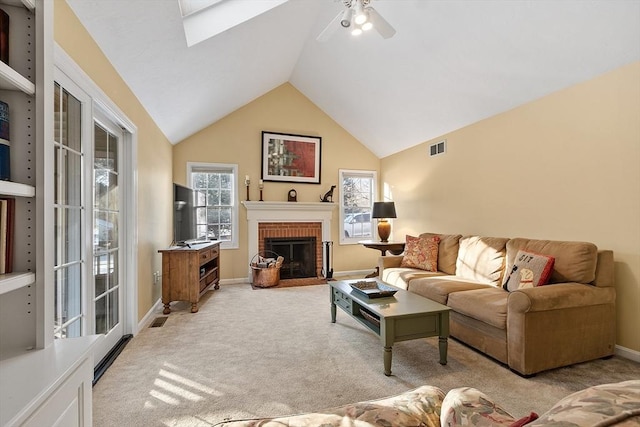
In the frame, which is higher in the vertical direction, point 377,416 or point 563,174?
point 563,174

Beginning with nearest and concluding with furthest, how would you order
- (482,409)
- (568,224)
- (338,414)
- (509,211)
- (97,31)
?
(482,409) < (338,414) < (97,31) < (568,224) < (509,211)

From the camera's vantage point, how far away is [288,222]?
17.7 ft

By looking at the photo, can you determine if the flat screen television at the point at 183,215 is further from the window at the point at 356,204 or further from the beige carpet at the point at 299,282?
the window at the point at 356,204

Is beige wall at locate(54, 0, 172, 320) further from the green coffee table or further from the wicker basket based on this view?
the green coffee table

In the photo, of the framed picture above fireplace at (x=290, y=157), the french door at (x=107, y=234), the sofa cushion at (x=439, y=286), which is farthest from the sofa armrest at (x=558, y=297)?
the framed picture above fireplace at (x=290, y=157)

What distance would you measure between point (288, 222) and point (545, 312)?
4.00 metres

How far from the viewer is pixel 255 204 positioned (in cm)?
511

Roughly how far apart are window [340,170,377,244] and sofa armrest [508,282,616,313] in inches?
150

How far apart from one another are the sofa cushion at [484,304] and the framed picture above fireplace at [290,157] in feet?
11.7

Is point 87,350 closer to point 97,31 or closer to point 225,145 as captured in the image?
point 97,31

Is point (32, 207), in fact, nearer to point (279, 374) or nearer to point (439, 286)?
point (279, 374)

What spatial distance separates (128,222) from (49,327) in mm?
1983

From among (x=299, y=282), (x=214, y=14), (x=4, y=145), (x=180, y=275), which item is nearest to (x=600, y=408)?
(x=4, y=145)

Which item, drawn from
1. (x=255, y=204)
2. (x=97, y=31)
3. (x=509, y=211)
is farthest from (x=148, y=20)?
(x=509, y=211)
